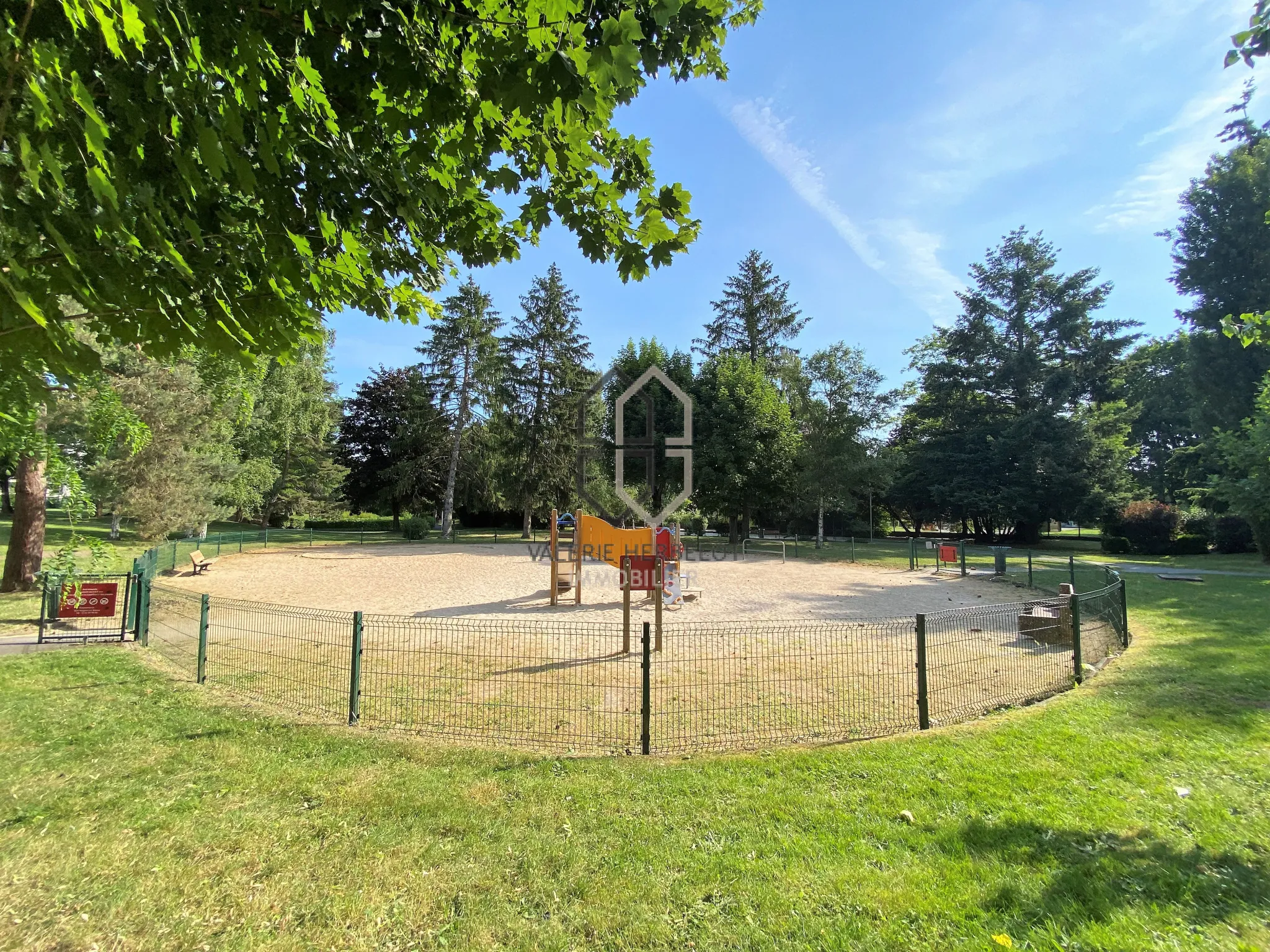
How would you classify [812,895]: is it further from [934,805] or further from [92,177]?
[92,177]

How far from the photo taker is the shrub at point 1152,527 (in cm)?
3000

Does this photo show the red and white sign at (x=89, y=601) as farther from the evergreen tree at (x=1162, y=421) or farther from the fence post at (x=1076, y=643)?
the evergreen tree at (x=1162, y=421)

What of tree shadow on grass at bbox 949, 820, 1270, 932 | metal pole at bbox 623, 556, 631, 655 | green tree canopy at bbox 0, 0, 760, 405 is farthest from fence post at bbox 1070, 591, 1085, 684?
green tree canopy at bbox 0, 0, 760, 405

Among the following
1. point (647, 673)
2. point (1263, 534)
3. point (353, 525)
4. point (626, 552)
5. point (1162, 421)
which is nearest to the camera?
point (647, 673)

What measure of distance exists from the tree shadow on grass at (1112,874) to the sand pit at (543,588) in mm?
7344

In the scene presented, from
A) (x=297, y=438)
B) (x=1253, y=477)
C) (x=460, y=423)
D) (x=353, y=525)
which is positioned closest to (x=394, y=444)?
(x=297, y=438)

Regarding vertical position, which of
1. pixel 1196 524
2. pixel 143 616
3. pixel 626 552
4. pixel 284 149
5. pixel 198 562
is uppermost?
pixel 284 149

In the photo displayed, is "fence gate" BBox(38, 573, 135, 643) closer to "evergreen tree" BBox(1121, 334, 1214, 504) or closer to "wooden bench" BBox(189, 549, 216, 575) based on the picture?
"wooden bench" BBox(189, 549, 216, 575)

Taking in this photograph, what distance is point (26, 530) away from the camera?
37.9 feet

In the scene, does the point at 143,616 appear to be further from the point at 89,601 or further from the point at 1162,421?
the point at 1162,421

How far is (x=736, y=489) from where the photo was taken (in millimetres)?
30031

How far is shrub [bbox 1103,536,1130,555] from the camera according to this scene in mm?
30391

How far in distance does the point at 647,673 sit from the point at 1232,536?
38.3 m

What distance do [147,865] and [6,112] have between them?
365 centimetres
